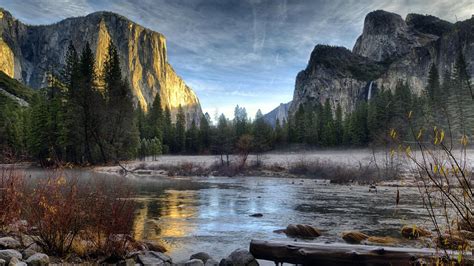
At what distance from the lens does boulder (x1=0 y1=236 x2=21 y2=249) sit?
336 inches

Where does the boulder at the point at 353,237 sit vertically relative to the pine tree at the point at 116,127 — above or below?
below

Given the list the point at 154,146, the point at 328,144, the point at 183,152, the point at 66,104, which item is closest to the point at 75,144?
the point at 66,104

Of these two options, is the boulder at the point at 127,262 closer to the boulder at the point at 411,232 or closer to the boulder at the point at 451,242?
the boulder at the point at 451,242

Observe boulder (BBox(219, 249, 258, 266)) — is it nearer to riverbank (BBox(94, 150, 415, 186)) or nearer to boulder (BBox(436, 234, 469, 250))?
boulder (BBox(436, 234, 469, 250))

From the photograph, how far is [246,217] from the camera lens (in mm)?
16469

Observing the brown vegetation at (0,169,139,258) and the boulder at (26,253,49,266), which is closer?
the boulder at (26,253,49,266)

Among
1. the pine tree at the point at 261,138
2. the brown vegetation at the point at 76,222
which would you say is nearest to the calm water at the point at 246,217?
the brown vegetation at the point at 76,222

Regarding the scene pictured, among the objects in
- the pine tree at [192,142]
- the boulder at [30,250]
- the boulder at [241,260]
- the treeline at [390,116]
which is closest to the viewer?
the boulder at [30,250]

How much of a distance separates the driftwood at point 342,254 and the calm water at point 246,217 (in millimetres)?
2729

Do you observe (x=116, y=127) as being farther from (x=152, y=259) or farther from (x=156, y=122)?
(x=152, y=259)

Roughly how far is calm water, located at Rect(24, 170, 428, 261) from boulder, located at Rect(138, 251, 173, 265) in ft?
2.86

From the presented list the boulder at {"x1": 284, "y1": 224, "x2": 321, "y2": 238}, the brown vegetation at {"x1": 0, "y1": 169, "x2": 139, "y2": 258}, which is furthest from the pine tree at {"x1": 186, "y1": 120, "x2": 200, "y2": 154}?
the brown vegetation at {"x1": 0, "y1": 169, "x2": 139, "y2": 258}

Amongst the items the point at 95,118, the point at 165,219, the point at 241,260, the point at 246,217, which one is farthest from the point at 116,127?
the point at 241,260

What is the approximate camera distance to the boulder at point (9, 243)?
855 centimetres
